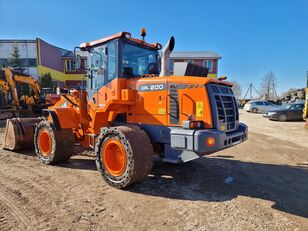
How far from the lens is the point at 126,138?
14.7ft

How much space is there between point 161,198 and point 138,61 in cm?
311

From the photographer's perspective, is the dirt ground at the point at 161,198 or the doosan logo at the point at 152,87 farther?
the doosan logo at the point at 152,87

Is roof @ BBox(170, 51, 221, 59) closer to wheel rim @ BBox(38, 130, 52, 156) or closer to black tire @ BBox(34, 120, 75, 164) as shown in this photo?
wheel rim @ BBox(38, 130, 52, 156)

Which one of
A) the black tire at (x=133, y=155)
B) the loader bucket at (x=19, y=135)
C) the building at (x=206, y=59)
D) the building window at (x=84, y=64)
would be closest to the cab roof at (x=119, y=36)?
the building window at (x=84, y=64)

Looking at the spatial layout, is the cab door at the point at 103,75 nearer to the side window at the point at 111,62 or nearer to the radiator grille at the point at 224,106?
the side window at the point at 111,62

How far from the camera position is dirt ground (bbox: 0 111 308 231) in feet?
11.4

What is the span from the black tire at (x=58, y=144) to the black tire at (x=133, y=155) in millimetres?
1914

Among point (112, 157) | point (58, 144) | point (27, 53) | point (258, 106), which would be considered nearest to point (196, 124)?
point (112, 157)

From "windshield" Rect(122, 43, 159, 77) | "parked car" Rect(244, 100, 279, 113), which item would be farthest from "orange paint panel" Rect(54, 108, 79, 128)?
"parked car" Rect(244, 100, 279, 113)

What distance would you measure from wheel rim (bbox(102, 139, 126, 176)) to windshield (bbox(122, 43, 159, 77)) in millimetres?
1595

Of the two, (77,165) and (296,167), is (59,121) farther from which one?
(296,167)

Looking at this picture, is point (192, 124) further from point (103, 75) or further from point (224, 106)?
point (103, 75)

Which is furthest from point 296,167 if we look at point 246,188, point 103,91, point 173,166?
point 103,91

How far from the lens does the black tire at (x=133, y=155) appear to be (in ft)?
14.4
